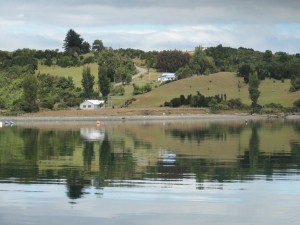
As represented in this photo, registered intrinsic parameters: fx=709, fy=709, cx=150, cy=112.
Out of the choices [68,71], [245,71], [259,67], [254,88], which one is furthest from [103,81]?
[259,67]

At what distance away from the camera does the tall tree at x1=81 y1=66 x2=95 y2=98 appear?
470 feet

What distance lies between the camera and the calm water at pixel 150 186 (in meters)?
24.4

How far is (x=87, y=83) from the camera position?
144375 millimetres

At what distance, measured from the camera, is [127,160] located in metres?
44.3

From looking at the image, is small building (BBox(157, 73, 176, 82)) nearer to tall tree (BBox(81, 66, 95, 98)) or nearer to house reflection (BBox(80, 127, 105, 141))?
Answer: tall tree (BBox(81, 66, 95, 98))

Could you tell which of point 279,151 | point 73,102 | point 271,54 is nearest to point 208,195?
point 279,151

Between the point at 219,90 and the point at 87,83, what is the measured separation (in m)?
29.8

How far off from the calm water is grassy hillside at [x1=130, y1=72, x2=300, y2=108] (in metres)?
91.9

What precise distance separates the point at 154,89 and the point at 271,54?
52.2m

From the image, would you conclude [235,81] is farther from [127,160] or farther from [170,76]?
[127,160]

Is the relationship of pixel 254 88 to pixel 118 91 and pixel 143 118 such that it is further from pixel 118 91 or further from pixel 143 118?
pixel 118 91

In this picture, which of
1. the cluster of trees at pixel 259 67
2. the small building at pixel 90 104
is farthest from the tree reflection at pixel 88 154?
the cluster of trees at pixel 259 67

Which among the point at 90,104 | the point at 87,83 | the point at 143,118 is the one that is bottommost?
the point at 143,118

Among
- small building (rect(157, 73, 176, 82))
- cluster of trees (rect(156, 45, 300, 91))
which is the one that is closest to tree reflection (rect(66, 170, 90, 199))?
cluster of trees (rect(156, 45, 300, 91))
